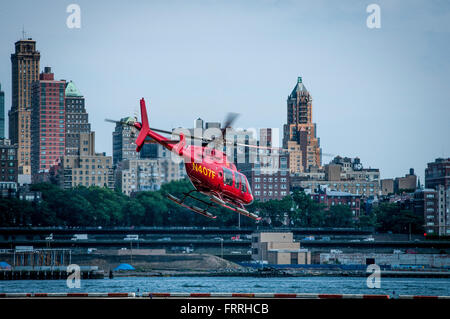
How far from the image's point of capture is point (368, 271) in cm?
16988

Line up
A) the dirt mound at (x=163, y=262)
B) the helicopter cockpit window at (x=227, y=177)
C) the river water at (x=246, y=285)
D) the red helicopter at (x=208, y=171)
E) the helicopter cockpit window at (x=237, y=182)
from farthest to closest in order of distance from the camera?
the dirt mound at (x=163, y=262)
the river water at (x=246, y=285)
the helicopter cockpit window at (x=237, y=182)
the helicopter cockpit window at (x=227, y=177)
the red helicopter at (x=208, y=171)

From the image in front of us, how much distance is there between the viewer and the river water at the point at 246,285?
405ft

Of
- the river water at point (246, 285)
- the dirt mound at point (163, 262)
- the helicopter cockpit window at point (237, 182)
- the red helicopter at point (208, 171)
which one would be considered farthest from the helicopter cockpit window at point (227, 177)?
the dirt mound at point (163, 262)

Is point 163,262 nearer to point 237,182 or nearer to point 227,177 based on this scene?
point 237,182

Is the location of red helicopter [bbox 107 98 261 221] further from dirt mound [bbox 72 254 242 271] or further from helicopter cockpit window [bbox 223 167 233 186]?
dirt mound [bbox 72 254 242 271]

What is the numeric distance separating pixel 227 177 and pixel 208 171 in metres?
1.66

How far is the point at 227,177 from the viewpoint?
58250mm

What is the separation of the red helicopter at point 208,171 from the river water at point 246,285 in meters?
59.1

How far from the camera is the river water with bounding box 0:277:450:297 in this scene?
123562mm

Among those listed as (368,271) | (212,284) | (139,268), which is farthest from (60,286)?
(368,271)

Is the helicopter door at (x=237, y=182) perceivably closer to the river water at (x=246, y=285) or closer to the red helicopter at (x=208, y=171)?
the red helicopter at (x=208, y=171)

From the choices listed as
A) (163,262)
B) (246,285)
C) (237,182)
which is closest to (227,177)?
(237,182)
